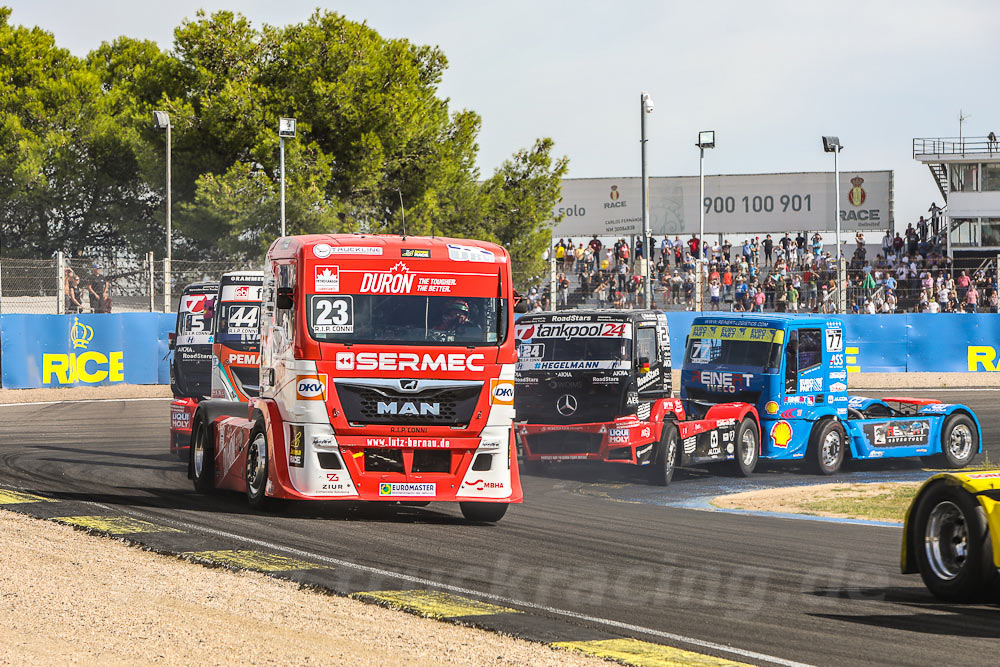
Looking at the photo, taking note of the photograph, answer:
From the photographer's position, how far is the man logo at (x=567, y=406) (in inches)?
672

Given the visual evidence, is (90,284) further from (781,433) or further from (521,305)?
(521,305)

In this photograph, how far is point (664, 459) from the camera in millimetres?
16750

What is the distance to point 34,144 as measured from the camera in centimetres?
4650

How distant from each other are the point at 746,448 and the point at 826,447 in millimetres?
1414

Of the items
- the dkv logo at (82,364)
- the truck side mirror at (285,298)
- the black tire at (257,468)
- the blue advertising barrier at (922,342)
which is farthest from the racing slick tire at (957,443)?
the dkv logo at (82,364)

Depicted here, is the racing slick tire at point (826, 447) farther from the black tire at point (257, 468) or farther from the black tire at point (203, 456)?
the black tire at point (257, 468)

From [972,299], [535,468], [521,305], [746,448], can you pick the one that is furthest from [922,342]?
[521,305]

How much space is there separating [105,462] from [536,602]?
10656 millimetres

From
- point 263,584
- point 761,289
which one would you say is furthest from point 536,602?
point 761,289

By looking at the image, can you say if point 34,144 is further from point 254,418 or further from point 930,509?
point 930,509

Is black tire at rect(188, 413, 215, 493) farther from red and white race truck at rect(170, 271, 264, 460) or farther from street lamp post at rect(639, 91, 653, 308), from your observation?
street lamp post at rect(639, 91, 653, 308)

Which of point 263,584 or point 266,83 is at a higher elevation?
point 266,83

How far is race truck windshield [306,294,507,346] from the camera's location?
11789 millimetres

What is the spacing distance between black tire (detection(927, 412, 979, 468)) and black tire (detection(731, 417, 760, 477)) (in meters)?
3.87
